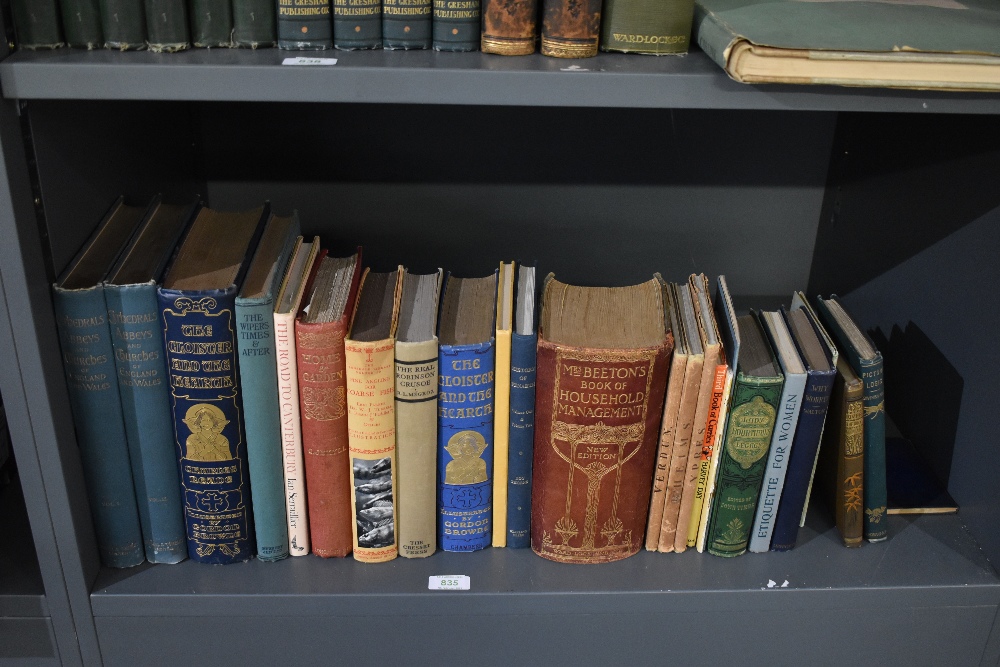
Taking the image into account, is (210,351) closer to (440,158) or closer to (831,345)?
(440,158)

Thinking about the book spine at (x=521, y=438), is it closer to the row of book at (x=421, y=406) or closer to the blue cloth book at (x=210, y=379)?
the row of book at (x=421, y=406)

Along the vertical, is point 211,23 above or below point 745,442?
above

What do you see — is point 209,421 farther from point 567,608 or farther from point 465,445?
point 567,608

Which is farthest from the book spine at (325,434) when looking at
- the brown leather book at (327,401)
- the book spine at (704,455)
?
the book spine at (704,455)

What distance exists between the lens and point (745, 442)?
911 millimetres

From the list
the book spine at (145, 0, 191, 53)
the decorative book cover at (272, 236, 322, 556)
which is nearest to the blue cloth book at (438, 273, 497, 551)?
the decorative book cover at (272, 236, 322, 556)

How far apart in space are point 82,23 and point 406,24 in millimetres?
277

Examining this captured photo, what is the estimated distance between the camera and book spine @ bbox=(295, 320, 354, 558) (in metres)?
0.85

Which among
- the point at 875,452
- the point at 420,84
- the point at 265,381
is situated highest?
the point at 420,84

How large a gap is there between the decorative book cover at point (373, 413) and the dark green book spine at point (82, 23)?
13.3 inches

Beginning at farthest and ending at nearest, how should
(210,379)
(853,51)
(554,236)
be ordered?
(554,236) < (210,379) < (853,51)

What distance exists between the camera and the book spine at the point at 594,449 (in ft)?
2.83

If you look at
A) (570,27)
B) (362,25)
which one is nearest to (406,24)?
(362,25)

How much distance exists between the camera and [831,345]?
0.92m
